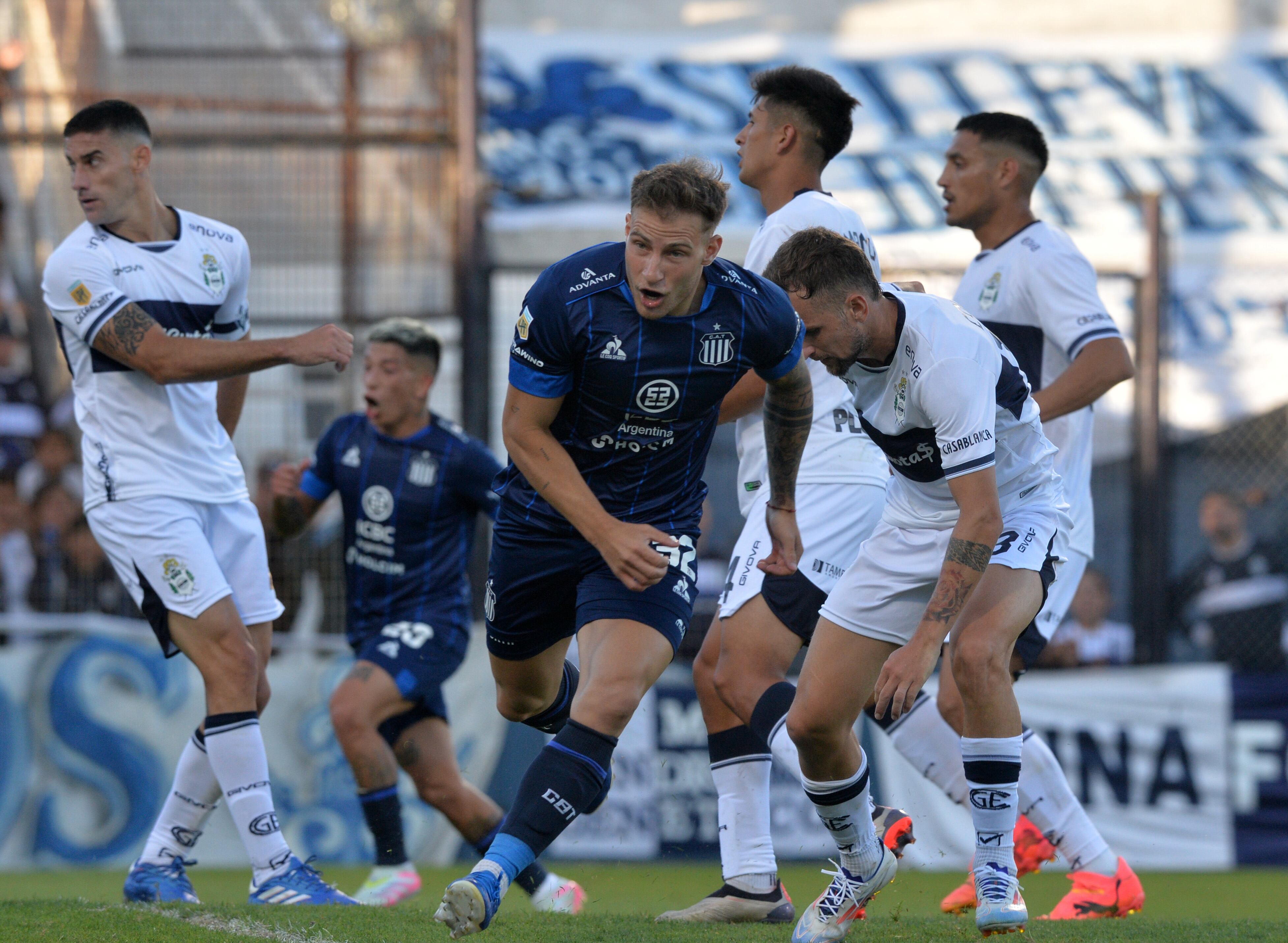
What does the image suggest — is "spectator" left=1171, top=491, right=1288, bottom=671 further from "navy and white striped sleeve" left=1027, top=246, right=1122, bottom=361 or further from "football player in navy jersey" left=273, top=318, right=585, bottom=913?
"football player in navy jersey" left=273, top=318, right=585, bottom=913

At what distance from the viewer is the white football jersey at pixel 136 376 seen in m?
5.27

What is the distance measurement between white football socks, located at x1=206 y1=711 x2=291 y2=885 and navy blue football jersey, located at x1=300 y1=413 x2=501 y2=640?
1635 mm

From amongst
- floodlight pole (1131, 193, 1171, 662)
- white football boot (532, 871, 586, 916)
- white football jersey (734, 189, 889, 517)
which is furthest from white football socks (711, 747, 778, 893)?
floodlight pole (1131, 193, 1171, 662)

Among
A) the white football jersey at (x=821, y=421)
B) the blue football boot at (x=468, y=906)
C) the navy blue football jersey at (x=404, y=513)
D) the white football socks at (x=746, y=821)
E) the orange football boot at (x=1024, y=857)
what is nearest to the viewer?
the blue football boot at (x=468, y=906)

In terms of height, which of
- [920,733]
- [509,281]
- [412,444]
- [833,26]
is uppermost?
[833,26]

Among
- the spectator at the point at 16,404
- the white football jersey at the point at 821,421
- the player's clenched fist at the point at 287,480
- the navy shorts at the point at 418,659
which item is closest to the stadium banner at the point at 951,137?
the spectator at the point at 16,404

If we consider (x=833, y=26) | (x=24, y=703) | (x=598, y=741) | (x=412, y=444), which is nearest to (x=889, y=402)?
(x=598, y=741)

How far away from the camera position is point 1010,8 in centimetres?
1570

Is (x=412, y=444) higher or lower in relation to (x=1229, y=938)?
higher

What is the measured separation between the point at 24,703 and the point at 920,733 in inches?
230

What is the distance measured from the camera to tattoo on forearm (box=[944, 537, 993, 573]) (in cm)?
412

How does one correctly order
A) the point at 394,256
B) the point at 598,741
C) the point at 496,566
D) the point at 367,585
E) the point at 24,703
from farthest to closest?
the point at 394,256 < the point at 24,703 < the point at 367,585 < the point at 496,566 < the point at 598,741

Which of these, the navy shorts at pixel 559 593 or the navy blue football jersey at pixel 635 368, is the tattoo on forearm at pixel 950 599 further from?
the navy blue football jersey at pixel 635 368

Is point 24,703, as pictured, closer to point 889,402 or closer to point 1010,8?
point 889,402
